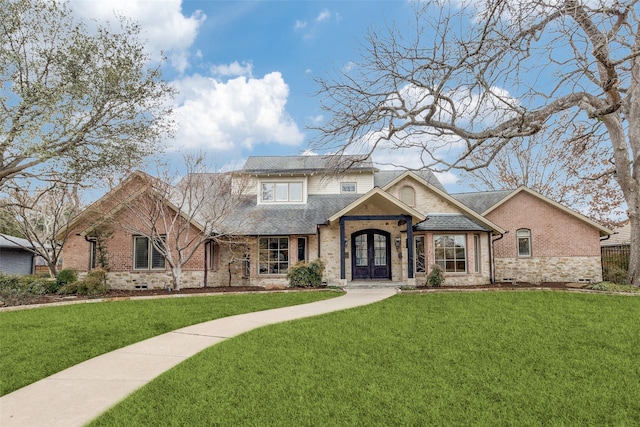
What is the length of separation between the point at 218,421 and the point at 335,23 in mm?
8359

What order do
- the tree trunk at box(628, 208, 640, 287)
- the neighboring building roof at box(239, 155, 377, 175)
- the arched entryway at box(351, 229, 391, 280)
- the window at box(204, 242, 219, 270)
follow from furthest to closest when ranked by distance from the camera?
the neighboring building roof at box(239, 155, 377, 175) < the arched entryway at box(351, 229, 391, 280) < the window at box(204, 242, 219, 270) < the tree trunk at box(628, 208, 640, 287)

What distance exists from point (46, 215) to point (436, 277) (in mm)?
22814

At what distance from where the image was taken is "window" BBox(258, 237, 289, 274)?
58.4 ft

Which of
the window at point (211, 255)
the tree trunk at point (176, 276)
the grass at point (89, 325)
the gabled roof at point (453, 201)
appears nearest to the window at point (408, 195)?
the gabled roof at point (453, 201)

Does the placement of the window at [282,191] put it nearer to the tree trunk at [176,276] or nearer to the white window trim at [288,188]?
the white window trim at [288,188]

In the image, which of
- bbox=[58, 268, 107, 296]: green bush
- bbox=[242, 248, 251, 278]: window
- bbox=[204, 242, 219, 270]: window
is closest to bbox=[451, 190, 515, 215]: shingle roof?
bbox=[242, 248, 251, 278]: window

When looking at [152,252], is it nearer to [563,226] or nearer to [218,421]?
[218,421]

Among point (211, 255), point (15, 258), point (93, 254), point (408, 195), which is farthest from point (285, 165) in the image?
point (15, 258)

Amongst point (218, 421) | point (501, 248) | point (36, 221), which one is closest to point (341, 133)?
point (218, 421)

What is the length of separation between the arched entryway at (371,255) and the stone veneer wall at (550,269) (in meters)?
5.94

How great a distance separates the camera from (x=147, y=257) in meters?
17.1

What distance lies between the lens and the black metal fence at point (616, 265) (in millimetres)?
17562

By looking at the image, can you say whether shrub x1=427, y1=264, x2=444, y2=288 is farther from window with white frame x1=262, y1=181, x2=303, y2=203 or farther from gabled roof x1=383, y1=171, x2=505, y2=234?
window with white frame x1=262, y1=181, x2=303, y2=203

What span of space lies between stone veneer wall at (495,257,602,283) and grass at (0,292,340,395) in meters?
10.6
